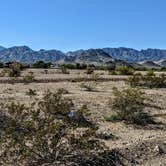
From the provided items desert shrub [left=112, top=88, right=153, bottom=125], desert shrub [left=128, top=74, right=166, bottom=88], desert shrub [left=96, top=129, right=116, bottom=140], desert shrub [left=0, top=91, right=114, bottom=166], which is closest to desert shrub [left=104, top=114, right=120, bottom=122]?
desert shrub [left=112, top=88, right=153, bottom=125]

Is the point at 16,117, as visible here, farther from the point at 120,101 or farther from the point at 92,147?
the point at 120,101

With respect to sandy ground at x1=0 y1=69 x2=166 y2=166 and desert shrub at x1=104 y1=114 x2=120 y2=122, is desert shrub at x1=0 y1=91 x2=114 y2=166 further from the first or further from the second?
desert shrub at x1=104 y1=114 x2=120 y2=122

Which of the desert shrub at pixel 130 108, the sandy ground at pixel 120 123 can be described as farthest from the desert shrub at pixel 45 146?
the desert shrub at pixel 130 108

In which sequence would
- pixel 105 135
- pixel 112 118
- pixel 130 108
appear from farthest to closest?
pixel 130 108
pixel 112 118
pixel 105 135

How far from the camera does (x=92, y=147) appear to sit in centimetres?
1491

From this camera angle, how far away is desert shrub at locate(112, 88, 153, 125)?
842 inches

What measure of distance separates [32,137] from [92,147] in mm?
1772

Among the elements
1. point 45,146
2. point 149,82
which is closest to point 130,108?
point 45,146

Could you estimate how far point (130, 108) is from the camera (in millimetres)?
22469

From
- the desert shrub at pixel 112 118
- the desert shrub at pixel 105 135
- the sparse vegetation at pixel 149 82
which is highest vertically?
the sparse vegetation at pixel 149 82

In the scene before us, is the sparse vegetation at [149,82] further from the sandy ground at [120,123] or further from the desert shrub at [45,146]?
the desert shrub at [45,146]

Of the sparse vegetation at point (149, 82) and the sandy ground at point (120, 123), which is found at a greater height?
the sparse vegetation at point (149, 82)

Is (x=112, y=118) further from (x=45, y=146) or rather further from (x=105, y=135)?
(x=45, y=146)

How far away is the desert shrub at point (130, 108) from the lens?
21391 mm
